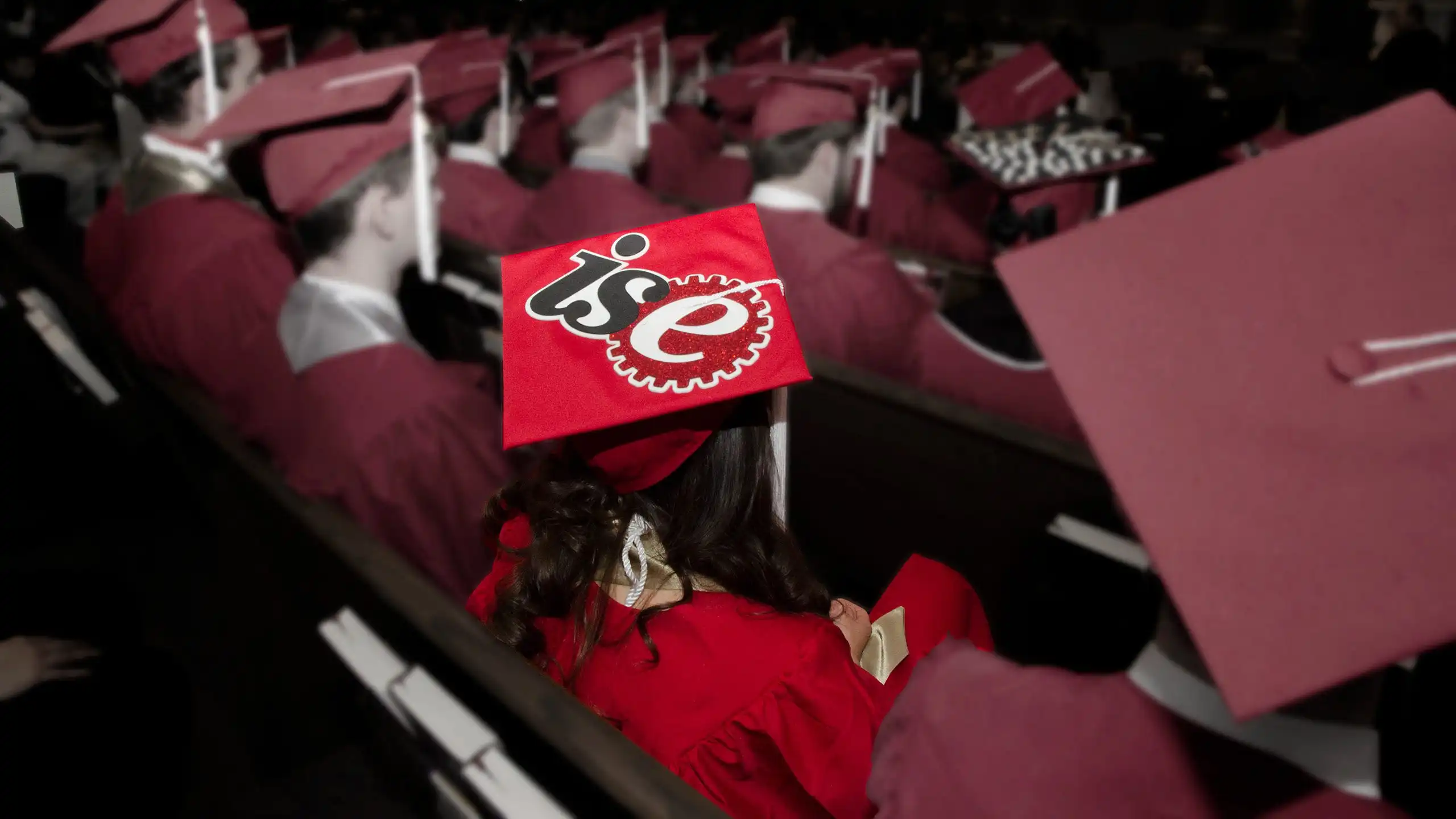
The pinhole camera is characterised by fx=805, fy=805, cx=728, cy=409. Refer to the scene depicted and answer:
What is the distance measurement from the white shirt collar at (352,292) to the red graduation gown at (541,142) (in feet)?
13.4

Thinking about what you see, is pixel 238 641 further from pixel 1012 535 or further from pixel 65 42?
pixel 1012 535

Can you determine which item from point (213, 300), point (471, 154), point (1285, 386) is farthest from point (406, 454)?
point (471, 154)

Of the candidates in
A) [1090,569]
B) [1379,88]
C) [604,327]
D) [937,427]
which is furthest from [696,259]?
[1379,88]

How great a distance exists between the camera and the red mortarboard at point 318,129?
1.99 metres

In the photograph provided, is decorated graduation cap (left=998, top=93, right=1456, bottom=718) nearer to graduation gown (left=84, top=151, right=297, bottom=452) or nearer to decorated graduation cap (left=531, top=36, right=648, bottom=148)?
graduation gown (left=84, top=151, right=297, bottom=452)

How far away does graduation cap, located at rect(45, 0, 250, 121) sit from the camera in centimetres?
290

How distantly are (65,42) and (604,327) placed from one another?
322 centimetres

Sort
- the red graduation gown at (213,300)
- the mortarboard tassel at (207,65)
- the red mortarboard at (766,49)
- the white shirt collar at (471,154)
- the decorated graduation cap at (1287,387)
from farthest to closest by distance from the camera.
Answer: the red mortarboard at (766,49)
the white shirt collar at (471,154)
the mortarboard tassel at (207,65)
the red graduation gown at (213,300)
the decorated graduation cap at (1287,387)

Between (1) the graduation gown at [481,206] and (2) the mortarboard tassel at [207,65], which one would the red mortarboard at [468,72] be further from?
(2) the mortarboard tassel at [207,65]

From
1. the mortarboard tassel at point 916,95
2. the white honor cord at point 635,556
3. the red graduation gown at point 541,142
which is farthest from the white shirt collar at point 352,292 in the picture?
the mortarboard tassel at point 916,95

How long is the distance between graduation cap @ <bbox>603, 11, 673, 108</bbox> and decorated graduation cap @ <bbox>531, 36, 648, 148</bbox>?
0.05 m

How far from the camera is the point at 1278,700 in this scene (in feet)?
1.80

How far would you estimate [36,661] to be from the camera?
1520 mm

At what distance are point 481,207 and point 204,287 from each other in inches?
71.0
